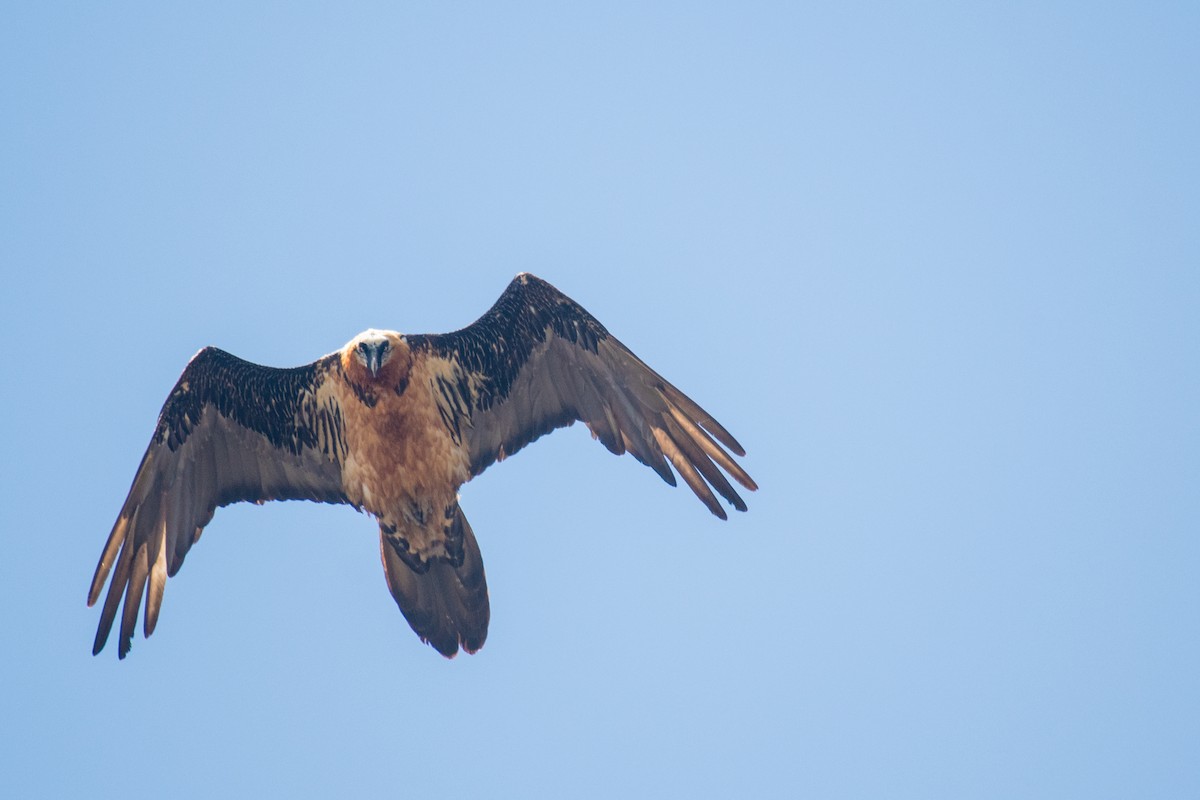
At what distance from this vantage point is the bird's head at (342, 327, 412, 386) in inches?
426

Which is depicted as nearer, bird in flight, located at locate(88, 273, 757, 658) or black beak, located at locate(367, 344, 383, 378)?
black beak, located at locate(367, 344, 383, 378)

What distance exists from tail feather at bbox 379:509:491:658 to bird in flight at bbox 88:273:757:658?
12 millimetres

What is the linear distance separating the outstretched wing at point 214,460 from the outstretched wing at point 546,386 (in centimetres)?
110

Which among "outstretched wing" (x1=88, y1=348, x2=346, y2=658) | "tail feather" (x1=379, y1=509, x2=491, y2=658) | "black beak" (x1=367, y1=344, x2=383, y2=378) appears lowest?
"tail feather" (x1=379, y1=509, x2=491, y2=658)

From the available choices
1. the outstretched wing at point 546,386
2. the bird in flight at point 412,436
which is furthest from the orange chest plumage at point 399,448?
the outstretched wing at point 546,386

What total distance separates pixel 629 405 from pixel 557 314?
103 cm

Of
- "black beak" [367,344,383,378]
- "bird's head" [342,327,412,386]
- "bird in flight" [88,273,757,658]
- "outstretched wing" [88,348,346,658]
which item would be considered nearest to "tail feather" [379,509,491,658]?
"bird in flight" [88,273,757,658]

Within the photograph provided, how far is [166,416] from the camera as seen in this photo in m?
11.4

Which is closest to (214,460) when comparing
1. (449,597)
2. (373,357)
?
(373,357)

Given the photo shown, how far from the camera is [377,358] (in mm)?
10805

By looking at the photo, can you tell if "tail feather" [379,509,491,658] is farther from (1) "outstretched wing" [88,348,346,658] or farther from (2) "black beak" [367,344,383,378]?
(2) "black beak" [367,344,383,378]

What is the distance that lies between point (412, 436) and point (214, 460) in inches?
72.7

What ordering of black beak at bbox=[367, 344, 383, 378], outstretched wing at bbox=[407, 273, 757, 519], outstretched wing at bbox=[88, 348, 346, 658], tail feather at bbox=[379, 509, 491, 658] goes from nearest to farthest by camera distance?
black beak at bbox=[367, 344, 383, 378] → tail feather at bbox=[379, 509, 491, 658] → outstretched wing at bbox=[88, 348, 346, 658] → outstretched wing at bbox=[407, 273, 757, 519]

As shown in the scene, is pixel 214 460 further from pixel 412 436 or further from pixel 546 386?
pixel 546 386
